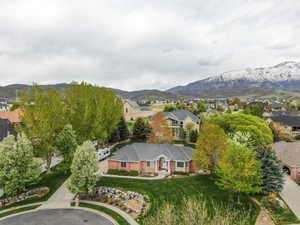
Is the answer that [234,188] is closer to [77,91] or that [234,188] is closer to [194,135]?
[77,91]

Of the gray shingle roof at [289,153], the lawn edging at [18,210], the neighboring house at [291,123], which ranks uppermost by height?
the neighboring house at [291,123]

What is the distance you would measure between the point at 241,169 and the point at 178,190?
7.02 m

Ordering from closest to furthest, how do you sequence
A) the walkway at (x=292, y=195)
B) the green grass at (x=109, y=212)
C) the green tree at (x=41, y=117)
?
the green grass at (x=109, y=212) → the walkway at (x=292, y=195) → the green tree at (x=41, y=117)

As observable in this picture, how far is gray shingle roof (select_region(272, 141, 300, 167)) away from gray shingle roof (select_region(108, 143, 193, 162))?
1309 cm

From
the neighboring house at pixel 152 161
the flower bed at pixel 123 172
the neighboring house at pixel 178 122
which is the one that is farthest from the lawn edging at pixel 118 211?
the neighboring house at pixel 178 122

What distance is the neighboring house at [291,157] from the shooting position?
24844 millimetres

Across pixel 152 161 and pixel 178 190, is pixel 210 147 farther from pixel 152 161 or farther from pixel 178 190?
pixel 152 161

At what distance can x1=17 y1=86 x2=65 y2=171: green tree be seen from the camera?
21.8 m

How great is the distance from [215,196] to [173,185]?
467 centimetres

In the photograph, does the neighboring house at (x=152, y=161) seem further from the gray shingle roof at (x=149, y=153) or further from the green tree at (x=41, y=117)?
the green tree at (x=41, y=117)

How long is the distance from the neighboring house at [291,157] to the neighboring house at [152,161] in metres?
12.2

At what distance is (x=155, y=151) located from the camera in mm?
27453

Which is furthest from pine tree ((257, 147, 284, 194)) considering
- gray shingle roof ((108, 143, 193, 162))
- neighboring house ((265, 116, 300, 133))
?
neighboring house ((265, 116, 300, 133))

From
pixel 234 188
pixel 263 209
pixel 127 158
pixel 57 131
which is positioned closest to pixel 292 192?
pixel 263 209
